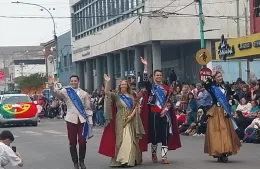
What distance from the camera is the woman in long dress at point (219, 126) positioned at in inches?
538

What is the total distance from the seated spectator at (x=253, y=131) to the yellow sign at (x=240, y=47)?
32.0 feet

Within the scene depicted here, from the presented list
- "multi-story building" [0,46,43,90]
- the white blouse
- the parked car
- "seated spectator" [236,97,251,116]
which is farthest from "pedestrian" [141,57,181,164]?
"multi-story building" [0,46,43,90]

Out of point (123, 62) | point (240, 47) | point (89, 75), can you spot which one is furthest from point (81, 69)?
point (240, 47)

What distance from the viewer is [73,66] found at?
71062mm

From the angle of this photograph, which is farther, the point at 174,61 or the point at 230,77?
the point at 174,61

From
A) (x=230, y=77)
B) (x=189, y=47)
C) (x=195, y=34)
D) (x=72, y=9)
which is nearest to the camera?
(x=230, y=77)

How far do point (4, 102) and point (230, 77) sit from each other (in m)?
13.3

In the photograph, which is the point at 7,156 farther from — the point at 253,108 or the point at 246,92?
the point at 246,92

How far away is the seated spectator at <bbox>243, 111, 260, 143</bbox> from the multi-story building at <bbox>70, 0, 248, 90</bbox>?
20.6 metres

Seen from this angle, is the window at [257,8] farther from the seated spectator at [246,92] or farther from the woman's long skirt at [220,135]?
the woman's long skirt at [220,135]

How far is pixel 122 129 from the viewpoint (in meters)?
13.6

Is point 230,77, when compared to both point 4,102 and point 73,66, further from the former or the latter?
point 73,66

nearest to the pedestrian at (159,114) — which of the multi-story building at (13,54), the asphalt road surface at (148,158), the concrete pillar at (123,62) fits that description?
the asphalt road surface at (148,158)

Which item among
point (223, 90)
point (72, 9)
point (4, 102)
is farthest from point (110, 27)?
point (223, 90)
